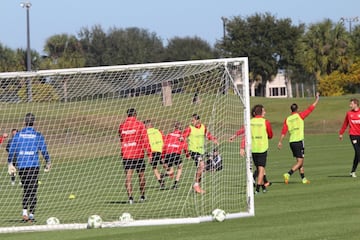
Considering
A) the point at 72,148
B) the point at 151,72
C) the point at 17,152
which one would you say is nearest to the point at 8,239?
the point at 17,152

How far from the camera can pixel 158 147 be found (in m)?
23.8

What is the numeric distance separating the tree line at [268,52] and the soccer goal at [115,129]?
2357 inches

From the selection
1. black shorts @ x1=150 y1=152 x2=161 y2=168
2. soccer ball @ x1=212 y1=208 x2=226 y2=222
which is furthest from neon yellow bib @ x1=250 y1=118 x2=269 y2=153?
soccer ball @ x1=212 y1=208 x2=226 y2=222

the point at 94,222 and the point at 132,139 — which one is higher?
the point at 132,139

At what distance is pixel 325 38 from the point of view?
84.9 m

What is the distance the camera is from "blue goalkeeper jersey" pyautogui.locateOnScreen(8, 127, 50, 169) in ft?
56.6

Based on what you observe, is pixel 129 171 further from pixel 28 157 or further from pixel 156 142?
pixel 156 142

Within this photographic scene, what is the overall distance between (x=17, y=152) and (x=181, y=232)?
434cm

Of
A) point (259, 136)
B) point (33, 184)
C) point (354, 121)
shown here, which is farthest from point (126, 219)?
point (354, 121)

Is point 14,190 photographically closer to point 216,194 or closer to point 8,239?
point 216,194

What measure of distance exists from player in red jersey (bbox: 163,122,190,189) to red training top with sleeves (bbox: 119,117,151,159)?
2.97 metres

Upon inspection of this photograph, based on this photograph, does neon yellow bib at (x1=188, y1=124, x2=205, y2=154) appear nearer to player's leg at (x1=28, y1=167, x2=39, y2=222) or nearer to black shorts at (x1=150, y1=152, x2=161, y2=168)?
black shorts at (x1=150, y1=152, x2=161, y2=168)

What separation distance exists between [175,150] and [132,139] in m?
3.66

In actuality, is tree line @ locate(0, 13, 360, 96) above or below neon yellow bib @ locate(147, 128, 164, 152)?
above
